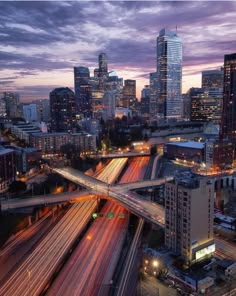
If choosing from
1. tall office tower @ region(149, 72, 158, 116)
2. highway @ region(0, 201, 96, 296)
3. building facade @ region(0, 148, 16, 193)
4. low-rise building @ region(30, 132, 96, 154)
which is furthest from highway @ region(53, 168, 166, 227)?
tall office tower @ region(149, 72, 158, 116)

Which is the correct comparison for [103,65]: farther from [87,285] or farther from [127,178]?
[87,285]

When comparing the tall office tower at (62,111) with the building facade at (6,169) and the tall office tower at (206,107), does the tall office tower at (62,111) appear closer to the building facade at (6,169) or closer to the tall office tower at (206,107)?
the building facade at (6,169)

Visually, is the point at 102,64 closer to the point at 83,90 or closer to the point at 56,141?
the point at 83,90

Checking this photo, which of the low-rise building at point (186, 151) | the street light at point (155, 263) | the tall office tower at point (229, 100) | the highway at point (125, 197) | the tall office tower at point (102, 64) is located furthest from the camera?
the tall office tower at point (102, 64)

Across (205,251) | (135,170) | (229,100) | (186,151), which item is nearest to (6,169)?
(135,170)

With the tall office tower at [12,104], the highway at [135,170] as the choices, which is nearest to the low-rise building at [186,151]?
the highway at [135,170]

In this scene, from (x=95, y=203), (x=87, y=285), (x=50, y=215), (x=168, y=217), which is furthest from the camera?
(x=95, y=203)

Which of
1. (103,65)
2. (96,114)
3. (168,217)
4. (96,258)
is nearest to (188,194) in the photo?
(168,217)
